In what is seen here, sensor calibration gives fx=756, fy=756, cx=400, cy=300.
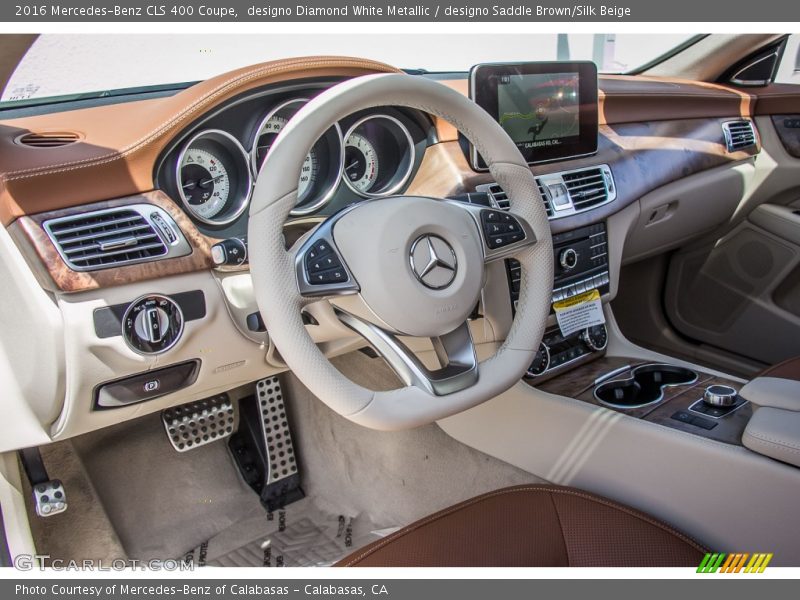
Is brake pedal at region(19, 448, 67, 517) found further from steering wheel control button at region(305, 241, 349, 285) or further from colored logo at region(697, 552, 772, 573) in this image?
colored logo at region(697, 552, 772, 573)

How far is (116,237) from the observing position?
1387 millimetres

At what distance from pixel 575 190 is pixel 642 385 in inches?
21.6

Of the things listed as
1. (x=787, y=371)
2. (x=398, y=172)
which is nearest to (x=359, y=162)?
(x=398, y=172)

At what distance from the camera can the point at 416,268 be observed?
52.7 inches

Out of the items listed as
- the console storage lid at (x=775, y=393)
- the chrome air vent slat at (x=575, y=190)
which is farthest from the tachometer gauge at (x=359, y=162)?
the console storage lid at (x=775, y=393)

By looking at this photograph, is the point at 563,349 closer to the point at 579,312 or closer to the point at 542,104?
the point at 579,312

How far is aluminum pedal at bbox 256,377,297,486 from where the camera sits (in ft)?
7.55

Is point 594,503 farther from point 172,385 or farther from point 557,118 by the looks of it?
point 557,118

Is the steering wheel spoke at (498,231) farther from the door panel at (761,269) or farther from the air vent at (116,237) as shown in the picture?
the door panel at (761,269)

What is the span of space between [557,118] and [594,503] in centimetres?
102

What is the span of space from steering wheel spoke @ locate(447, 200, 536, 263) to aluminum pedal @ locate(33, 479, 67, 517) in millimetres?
1182

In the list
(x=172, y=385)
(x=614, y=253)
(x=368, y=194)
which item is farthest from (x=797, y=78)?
(x=172, y=385)

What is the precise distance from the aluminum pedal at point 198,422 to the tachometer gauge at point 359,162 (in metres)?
0.81

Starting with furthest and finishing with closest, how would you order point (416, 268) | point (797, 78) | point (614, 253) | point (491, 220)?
1. point (797, 78)
2. point (614, 253)
3. point (491, 220)
4. point (416, 268)
